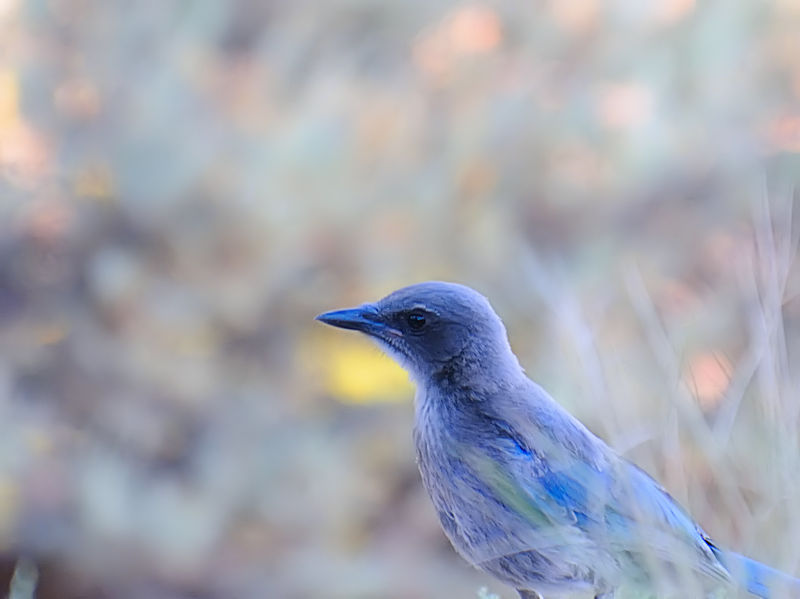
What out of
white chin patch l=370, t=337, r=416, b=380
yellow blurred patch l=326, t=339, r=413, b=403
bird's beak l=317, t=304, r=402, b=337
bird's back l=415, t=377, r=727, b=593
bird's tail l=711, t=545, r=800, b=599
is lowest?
bird's tail l=711, t=545, r=800, b=599

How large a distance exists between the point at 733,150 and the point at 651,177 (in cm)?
46

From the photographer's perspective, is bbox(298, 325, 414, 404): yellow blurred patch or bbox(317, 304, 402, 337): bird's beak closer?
bbox(317, 304, 402, 337): bird's beak

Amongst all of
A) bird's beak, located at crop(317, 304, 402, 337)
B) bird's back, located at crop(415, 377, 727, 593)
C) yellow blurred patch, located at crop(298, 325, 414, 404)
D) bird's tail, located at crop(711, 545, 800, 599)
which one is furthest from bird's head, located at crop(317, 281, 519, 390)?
yellow blurred patch, located at crop(298, 325, 414, 404)

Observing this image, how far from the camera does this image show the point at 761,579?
1446 millimetres

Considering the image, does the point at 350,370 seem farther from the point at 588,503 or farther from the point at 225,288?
the point at 588,503

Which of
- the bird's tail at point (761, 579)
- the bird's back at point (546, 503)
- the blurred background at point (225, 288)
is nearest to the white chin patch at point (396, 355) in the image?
the bird's back at point (546, 503)

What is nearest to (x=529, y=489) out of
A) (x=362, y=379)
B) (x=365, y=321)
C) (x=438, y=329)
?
(x=438, y=329)

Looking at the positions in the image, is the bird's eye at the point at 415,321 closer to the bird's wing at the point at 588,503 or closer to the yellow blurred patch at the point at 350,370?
the bird's wing at the point at 588,503

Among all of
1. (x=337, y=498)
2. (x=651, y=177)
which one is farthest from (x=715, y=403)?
(x=651, y=177)

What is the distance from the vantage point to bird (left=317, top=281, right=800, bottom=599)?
62.7 inches

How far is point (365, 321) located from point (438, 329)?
0.54ft

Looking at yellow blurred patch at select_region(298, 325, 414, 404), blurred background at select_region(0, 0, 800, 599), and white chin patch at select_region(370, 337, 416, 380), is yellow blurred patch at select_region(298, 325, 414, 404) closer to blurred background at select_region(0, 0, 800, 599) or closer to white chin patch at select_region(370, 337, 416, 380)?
blurred background at select_region(0, 0, 800, 599)

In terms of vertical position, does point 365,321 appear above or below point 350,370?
below

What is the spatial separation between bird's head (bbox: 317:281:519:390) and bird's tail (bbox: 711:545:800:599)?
71 cm
